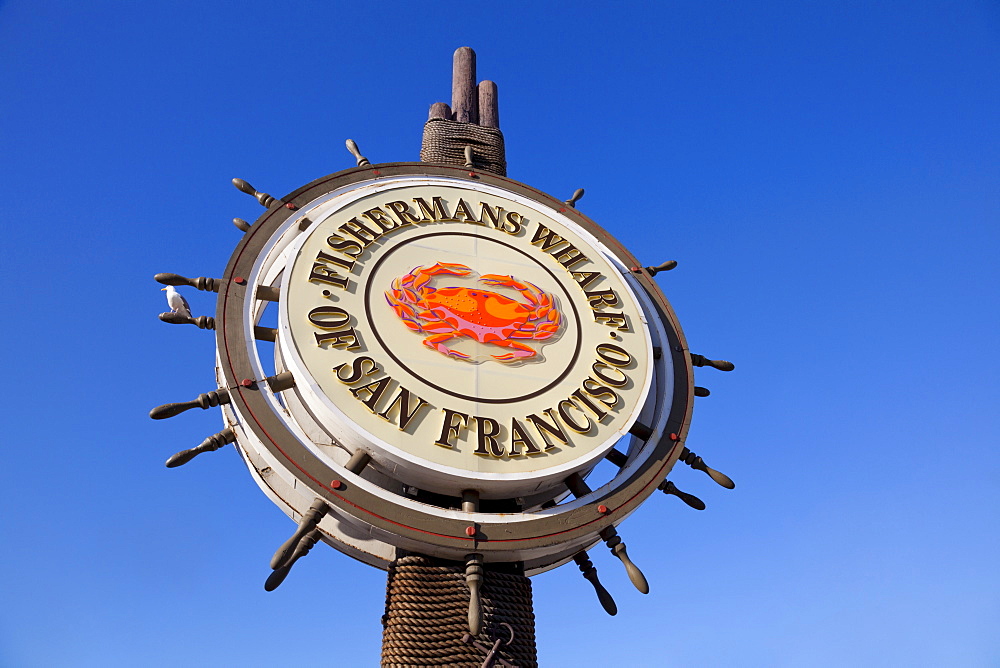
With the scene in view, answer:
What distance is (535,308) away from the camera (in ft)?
21.6

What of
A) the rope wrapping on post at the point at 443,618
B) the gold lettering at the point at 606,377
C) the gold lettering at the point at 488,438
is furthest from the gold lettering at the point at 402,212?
the rope wrapping on post at the point at 443,618

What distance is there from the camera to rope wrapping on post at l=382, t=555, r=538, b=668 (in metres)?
5.12

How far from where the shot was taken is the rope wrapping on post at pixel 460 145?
8.50m

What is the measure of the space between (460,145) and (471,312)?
2.80 meters

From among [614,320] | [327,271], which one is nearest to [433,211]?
[327,271]

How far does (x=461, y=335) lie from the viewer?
20.4 feet

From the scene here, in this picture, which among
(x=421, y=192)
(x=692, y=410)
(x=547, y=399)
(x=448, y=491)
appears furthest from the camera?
(x=421, y=192)

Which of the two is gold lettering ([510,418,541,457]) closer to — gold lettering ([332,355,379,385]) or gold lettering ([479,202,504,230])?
gold lettering ([332,355,379,385])

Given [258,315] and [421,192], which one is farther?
[421,192]

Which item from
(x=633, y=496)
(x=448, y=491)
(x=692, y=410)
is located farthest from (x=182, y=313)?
(x=692, y=410)

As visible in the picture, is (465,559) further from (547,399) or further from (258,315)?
(258,315)

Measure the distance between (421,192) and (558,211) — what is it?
1321mm

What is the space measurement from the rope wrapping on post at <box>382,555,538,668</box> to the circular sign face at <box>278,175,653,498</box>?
0.52 meters

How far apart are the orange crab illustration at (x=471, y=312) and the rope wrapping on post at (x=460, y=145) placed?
213cm
